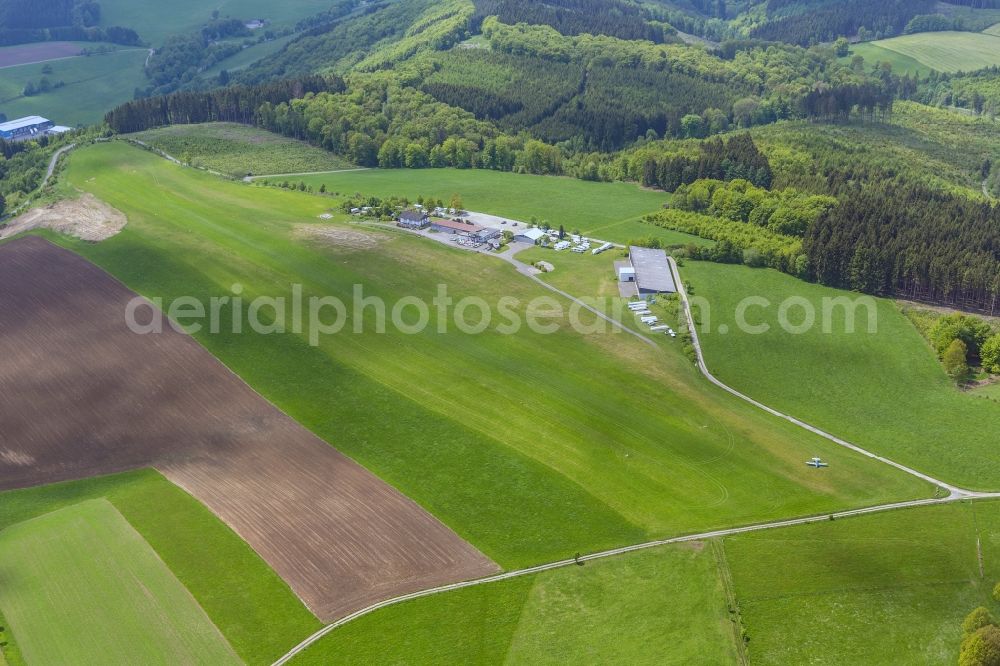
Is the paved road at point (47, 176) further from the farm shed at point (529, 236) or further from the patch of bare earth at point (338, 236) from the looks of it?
the farm shed at point (529, 236)

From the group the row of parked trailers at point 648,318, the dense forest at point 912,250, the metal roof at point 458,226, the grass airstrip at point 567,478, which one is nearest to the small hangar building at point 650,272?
the row of parked trailers at point 648,318

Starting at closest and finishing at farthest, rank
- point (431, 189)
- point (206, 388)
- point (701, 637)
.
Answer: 1. point (701, 637)
2. point (206, 388)
3. point (431, 189)

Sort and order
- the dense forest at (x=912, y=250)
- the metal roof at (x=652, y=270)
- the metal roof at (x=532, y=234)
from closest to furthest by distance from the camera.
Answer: the dense forest at (x=912, y=250) < the metal roof at (x=652, y=270) < the metal roof at (x=532, y=234)

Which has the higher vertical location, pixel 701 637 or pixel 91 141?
pixel 91 141

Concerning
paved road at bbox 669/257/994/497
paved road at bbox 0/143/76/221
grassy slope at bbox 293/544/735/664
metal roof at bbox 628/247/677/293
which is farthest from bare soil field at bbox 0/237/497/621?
metal roof at bbox 628/247/677/293

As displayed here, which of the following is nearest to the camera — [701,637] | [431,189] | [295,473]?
[701,637]

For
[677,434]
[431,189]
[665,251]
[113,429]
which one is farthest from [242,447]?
[431,189]

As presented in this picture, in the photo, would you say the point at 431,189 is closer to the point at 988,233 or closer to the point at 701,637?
the point at 988,233

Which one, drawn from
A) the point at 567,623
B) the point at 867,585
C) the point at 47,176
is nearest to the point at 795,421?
the point at 867,585
